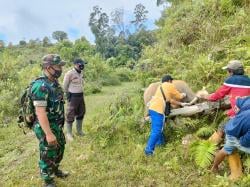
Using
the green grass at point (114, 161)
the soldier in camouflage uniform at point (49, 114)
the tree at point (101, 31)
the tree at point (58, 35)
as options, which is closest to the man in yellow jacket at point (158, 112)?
the green grass at point (114, 161)

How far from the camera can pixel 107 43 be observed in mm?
50094

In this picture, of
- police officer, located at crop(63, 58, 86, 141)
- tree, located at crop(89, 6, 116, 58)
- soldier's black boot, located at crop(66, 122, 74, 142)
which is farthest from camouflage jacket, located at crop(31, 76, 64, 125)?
tree, located at crop(89, 6, 116, 58)

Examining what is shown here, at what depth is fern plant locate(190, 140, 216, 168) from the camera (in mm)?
6848

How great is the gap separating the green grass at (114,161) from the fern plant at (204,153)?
0.47 ft

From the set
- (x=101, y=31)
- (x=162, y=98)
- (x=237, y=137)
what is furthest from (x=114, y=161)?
(x=101, y=31)

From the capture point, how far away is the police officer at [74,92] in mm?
9711

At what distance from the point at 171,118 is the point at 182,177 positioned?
1.91 m

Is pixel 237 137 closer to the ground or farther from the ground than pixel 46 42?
closer to the ground

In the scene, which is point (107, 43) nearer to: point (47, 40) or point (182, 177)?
point (47, 40)

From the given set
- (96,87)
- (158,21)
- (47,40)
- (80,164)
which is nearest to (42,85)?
(80,164)

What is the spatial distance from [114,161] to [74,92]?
2469 mm

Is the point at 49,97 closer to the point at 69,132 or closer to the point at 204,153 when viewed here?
the point at 204,153

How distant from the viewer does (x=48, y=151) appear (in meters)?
6.41

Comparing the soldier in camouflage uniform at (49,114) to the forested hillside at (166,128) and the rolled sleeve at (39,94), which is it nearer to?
the rolled sleeve at (39,94)
